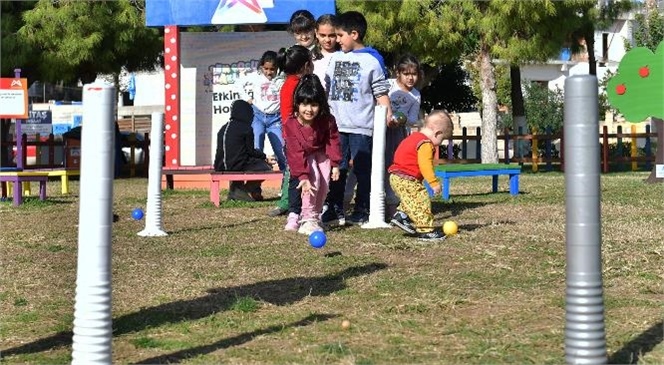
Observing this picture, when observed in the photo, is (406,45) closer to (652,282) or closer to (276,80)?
(276,80)

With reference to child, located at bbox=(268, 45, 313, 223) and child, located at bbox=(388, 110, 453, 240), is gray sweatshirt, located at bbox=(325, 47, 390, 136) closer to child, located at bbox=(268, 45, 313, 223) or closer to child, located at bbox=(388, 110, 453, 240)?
child, located at bbox=(268, 45, 313, 223)

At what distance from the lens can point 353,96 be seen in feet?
32.4

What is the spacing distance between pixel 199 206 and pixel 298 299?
24.5 feet

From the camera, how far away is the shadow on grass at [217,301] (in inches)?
206

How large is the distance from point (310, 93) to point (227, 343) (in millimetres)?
4115

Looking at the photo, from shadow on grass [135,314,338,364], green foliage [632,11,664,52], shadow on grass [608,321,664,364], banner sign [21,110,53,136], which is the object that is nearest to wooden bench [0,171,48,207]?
shadow on grass [135,314,338,364]

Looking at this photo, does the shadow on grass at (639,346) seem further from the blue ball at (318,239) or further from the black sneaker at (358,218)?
the black sneaker at (358,218)

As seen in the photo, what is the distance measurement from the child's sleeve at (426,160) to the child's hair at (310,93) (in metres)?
0.87

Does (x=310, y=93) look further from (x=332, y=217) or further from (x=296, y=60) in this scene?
(x=332, y=217)

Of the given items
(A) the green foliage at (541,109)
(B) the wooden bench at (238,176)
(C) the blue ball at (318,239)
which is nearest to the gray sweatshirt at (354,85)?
(C) the blue ball at (318,239)

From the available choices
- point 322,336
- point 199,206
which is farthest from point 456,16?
point 322,336

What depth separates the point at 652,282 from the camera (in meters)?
6.59

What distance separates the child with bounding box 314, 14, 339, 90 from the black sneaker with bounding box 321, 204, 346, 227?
1225 mm

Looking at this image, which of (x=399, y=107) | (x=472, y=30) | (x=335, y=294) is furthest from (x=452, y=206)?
(x=472, y=30)
